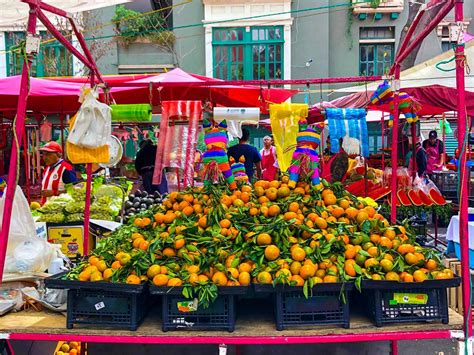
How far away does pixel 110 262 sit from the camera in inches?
136

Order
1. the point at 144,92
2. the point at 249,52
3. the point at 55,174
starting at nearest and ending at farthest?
the point at 55,174 < the point at 144,92 < the point at 249,52

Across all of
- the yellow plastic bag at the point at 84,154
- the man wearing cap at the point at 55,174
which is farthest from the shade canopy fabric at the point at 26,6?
→ the man wearing cap at the point at 55,174

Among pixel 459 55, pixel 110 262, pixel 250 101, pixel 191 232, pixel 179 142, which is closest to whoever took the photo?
pixel 459 55

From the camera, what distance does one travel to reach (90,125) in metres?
4.43

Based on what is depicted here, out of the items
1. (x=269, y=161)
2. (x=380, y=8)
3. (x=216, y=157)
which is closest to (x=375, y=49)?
(x=380, y=8)

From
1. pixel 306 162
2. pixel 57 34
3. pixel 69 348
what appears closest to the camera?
pixel 57 34

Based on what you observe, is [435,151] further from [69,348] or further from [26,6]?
[26,6]

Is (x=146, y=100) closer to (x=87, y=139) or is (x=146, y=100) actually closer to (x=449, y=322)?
(x=87, y=139)

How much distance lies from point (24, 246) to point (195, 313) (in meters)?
1.76

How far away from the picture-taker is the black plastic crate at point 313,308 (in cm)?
313

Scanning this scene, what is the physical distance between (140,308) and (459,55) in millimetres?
2648

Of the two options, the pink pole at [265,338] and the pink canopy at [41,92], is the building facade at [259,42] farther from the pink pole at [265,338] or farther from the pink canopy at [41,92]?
the pink pole at [265,338]

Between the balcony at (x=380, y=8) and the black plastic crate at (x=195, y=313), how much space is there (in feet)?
61.6

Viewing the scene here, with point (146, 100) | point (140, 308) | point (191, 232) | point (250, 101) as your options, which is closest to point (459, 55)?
point (191, 232)
